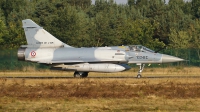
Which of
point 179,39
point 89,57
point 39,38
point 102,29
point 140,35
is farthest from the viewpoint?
point 179,39

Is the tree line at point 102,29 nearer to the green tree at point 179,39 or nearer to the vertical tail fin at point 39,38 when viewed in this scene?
the green tree at point 179,39

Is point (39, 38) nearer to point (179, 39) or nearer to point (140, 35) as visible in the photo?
point (140, 35)

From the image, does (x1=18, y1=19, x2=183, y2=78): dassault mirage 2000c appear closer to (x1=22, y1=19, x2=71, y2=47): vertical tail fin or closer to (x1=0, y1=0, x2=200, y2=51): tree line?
(x1=22, y1=19, x2=71, y2=47): vertical tail fin

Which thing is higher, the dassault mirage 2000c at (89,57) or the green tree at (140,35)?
→ the green tree at (140,35)

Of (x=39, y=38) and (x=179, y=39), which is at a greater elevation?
(x=39, y=38)

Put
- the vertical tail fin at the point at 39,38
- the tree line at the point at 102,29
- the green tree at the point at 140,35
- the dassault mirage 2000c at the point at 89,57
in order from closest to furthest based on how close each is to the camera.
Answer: the dassault mirage 2000c at the point at 89,57
the vertical tail fin at the point at 39,38
the tree line at the point at 102,29
the green tree at the point at 140,35

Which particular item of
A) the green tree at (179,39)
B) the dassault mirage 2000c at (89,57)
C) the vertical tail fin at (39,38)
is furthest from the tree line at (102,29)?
the dassault mirage 2000c at (89,57)

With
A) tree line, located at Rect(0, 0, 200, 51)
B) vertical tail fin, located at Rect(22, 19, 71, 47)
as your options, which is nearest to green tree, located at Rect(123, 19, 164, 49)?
tree line, located at Rect(0, 0, 200, 51)

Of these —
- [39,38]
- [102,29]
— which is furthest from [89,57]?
[102,29]

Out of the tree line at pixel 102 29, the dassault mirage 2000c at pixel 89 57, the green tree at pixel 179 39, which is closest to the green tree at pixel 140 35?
the tree line at pixel 102 29

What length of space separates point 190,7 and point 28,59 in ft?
238

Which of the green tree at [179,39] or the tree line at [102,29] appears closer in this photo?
the tree line at [102,29]

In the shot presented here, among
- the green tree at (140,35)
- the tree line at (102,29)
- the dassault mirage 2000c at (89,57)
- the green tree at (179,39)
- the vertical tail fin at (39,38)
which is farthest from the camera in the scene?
the green tree at (179,39)

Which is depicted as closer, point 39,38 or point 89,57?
point 89,57
